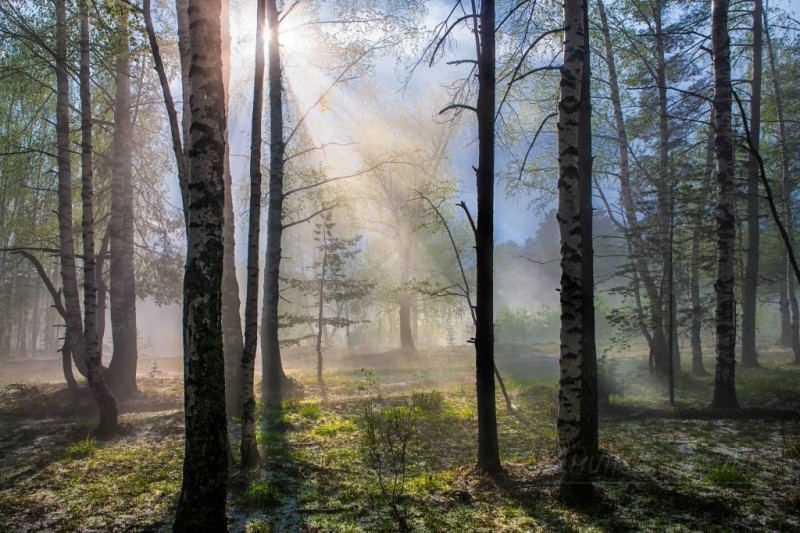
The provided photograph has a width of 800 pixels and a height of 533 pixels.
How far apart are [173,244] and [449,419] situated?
17.7m

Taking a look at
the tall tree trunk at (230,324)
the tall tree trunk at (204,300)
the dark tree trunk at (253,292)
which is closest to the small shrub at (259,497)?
the dark tree trunk at (253,292)

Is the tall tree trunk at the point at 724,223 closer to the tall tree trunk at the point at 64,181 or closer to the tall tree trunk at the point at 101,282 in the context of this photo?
the tall tree trunk at the point at 64,181

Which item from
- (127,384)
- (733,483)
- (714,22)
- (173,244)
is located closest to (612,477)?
(733,483)

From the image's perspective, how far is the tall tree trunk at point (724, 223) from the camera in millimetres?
9375

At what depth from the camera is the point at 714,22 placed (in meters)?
9.60

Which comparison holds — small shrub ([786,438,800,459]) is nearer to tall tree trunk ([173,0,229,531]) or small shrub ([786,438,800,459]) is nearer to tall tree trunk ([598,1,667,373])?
tall tree trunk ([173,0,229,531])

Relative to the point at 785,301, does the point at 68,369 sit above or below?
below

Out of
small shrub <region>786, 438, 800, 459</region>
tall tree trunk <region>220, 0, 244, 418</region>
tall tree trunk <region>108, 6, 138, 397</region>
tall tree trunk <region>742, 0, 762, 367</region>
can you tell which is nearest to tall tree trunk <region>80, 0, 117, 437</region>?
tall tree trunk <region>220, 0, 244, 418</region>

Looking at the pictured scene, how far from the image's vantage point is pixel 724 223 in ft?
31.7

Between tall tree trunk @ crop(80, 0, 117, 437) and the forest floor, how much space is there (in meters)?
0.47

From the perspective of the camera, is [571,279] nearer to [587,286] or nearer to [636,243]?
[587,286]

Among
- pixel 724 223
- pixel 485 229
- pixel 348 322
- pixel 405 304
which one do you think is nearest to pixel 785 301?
pixel 724 223

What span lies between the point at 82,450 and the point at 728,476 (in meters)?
8.89

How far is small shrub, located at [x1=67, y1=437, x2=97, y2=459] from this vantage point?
726cm
